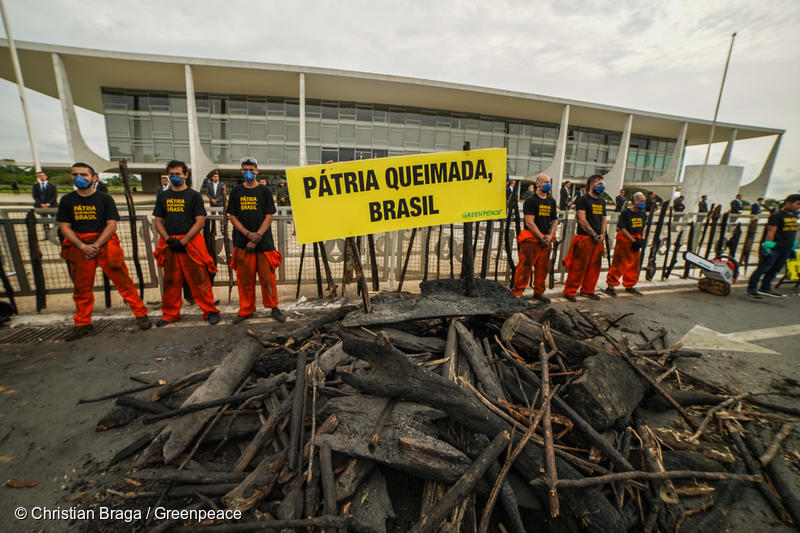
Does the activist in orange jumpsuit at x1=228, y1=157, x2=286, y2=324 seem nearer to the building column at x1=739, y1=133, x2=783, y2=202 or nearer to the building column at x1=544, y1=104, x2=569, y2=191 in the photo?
the building column at x1=544, y1=104, x2=569, y2=191

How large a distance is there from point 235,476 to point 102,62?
30842 millimetres

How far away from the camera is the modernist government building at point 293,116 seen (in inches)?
843

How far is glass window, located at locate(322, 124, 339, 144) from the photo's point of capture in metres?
25.5

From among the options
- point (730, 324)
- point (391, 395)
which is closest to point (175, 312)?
point (391, 395)

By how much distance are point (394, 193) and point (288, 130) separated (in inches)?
1005

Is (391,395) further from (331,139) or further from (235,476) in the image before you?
(331,139)

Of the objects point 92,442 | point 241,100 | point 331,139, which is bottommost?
point 92,442

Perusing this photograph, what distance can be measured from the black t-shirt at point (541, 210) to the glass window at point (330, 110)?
24.7m

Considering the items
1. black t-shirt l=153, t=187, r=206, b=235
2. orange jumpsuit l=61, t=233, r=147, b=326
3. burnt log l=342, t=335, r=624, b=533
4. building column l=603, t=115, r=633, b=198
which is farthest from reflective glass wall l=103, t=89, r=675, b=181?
burnt log l=342, t=335, r=624, b=533

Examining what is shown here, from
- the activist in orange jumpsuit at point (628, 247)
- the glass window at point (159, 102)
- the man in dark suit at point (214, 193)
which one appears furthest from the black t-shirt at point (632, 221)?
the glass window at point (159, 102)

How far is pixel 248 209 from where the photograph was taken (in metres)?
4.51

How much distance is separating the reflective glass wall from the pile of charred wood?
19260 mm

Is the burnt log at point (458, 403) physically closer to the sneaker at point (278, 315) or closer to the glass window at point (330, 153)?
the sneaker at point (278, 315)

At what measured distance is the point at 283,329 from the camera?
4.33 metres
